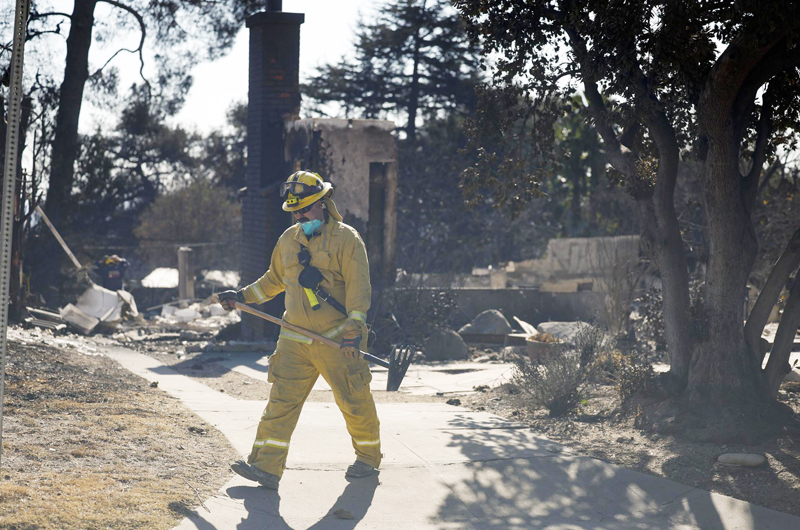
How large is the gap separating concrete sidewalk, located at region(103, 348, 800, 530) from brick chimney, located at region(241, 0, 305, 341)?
21.0 feet

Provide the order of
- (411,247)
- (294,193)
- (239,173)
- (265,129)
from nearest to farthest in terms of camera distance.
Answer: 1. (294,193)
2. (265,129)
3. (411,247)
4. (239,173)

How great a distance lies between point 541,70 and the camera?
8102mm

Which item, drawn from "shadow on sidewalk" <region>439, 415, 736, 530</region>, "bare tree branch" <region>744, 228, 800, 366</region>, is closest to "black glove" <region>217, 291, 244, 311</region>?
"shadow on sidewalk" <region>439, 415, 736, 530</region>

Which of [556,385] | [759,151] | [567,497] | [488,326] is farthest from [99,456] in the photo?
[488,326]

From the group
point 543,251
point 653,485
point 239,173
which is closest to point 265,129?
point 653,485

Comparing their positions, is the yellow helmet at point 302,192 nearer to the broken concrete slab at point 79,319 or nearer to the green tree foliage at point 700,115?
the green tree foliage at point 700,115

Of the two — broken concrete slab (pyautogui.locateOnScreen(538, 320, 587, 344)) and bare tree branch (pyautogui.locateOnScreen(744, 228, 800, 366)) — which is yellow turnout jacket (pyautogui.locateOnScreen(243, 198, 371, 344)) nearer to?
bare tree branch (pyautogui.locateOnScreen(744, 228, 800, 366))

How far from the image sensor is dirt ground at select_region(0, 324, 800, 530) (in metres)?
4.16

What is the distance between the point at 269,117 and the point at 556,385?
7.29 m

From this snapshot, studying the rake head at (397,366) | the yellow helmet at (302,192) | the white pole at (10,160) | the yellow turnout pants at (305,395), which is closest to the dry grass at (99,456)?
the yellow turnout pants at (305,395)

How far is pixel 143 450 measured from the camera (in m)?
5.28

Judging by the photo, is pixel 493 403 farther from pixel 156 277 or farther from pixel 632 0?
pixel 156 277

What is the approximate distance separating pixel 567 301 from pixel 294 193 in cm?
1127

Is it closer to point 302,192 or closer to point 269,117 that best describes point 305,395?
point 302,192
